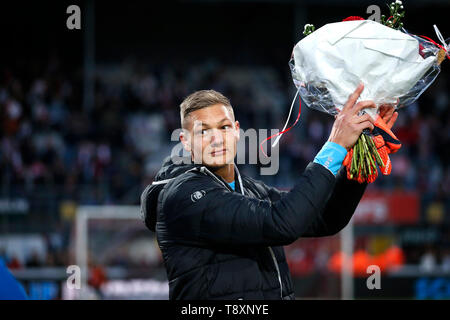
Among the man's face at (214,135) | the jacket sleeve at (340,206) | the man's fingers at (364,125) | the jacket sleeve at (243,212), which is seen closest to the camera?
the jacket sleeve at (243,212)

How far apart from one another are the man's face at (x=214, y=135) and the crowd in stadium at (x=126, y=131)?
712 centimetres

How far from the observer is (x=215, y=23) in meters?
17.3

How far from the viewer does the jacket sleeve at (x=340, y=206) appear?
8.59 feet

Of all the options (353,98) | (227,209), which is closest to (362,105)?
(353,98)

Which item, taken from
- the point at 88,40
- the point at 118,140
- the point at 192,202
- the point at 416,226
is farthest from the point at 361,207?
the point at 192,202

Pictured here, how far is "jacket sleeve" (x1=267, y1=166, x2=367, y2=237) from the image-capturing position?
2.62 m

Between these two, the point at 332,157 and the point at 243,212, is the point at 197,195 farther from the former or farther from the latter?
the point at 332,157

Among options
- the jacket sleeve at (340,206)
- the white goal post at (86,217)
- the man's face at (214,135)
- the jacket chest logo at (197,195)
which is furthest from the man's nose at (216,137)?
the white goal post at (86,217)

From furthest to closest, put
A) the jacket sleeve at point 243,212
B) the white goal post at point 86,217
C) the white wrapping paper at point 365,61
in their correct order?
the white goal post at point 86,217, the white wrapping paper at point 365,61, the jacket sleeve at point 243,212

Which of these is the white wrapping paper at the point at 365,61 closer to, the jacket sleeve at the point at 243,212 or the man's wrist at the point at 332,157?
the man's wrist at the point at 332,157

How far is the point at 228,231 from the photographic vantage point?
87.7 inches
